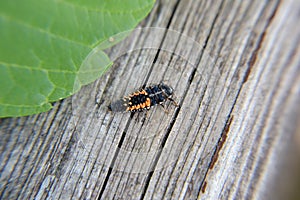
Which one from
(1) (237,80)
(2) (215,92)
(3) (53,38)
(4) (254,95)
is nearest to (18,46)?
(3) (53,38)

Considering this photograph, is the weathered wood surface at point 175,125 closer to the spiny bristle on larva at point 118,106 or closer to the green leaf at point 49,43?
the spiny bristle on larva at point 118,106

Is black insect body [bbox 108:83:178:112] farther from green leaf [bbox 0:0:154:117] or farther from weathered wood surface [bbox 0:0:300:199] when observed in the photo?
green leaf [bbox 0:0:154:117]

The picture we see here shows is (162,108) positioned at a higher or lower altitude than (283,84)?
lower

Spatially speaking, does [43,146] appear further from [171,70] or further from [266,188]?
[266,188]

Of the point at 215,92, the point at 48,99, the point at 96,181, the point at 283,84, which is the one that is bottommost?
the point at 96,181

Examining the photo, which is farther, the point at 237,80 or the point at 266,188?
the point at 266,188
